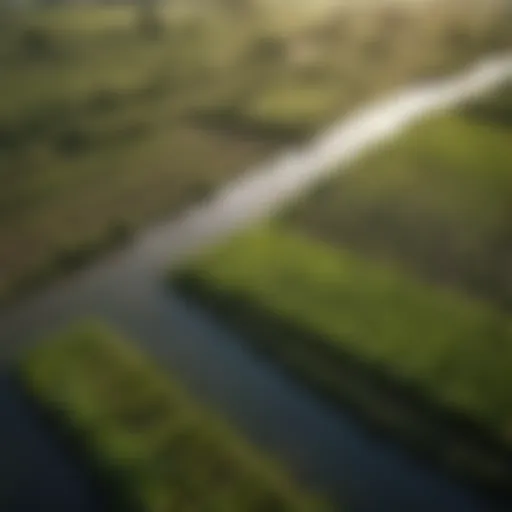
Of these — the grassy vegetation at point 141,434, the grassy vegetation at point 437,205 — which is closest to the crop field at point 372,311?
the grassy vegetation at point 437,205

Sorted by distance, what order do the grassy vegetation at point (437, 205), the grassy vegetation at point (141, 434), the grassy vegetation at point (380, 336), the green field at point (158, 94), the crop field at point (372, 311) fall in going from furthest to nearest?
the green field at point (158, 94)
the grassy vegetation at point (437, 205)
the crop field at point (372, 311)
the grassy vegetation at point (380, 336)
the grassy vegetation at point (141, 434)

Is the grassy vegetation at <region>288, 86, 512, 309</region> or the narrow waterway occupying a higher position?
the grassy vegetation at <region>288, 86, 512, 309</region>

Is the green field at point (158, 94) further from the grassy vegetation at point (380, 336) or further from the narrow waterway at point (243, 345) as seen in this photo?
the grassy vegetation at point (380, 336)

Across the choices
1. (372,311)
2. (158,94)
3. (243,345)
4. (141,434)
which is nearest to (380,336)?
(372,311)

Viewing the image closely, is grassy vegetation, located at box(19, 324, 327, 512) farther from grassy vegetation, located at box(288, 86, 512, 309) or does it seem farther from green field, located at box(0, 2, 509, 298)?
grassy vegetation, located at box(288, 86, 512, 309)

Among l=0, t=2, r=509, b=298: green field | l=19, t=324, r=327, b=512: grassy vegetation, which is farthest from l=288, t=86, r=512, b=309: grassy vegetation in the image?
l=19, t=324, r=327, b=512: grassy vegetation

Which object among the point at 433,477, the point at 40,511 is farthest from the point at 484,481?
the point at 40,511

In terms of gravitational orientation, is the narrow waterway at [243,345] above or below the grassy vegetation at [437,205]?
below

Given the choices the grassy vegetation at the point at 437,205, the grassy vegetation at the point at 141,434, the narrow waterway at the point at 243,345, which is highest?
the grassy vegetation at the point at 437,205
